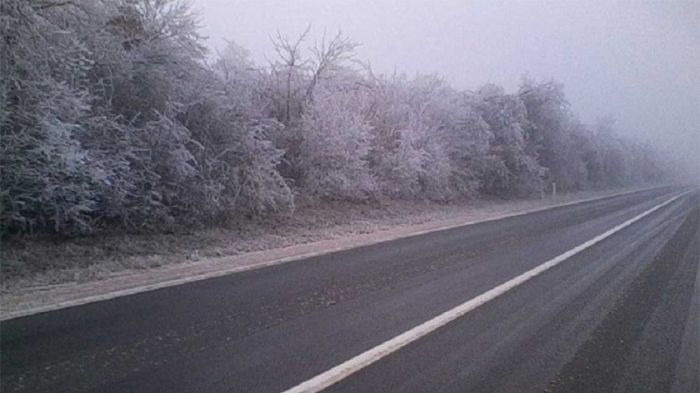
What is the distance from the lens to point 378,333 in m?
5.97

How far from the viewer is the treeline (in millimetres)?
10336

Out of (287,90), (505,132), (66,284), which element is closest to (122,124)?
(66,284)

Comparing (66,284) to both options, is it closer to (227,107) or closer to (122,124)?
(122,124)

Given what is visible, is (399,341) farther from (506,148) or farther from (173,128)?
(506,148)

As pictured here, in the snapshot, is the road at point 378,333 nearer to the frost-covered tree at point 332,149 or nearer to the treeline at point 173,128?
the treeline at point 173,128

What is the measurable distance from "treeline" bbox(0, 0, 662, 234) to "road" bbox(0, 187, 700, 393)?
446cm

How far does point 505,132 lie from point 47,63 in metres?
30.9

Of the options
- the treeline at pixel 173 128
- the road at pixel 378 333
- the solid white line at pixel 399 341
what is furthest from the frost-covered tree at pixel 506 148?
the solid white line at pixel 399 341

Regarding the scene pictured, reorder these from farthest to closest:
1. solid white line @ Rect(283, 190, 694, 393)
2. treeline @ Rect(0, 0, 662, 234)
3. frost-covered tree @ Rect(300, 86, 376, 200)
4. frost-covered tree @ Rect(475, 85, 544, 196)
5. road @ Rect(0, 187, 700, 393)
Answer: frost-covered tree @ Rect(475, 85, 544, 196) → frost-covered tree @ Rect(300, 86, 376, 200) → treeline @ Rect(0, 0, 662, 234) → road @ Rect(0, 187, 700, 393) → solid white line @ Rect(283, 190, 694, 393)

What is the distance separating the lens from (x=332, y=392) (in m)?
4.32

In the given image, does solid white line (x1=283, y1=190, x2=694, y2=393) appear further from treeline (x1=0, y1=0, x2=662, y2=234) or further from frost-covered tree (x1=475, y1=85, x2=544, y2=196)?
frost-covered tree (x1=475, y1=85, x2=544, y2=196)

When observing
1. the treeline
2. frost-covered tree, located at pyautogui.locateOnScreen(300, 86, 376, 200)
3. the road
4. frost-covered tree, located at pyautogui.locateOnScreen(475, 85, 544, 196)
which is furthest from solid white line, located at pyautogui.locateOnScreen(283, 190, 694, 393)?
frost-covered tree, located at pyautogui.locateOnScreen(475, 85, 544, 196)

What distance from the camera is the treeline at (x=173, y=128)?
1034 centimetres

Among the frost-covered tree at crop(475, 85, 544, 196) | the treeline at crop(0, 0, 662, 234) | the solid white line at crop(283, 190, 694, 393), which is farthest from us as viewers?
the frost-covered tree at crop(475, 85, 544, 196)
